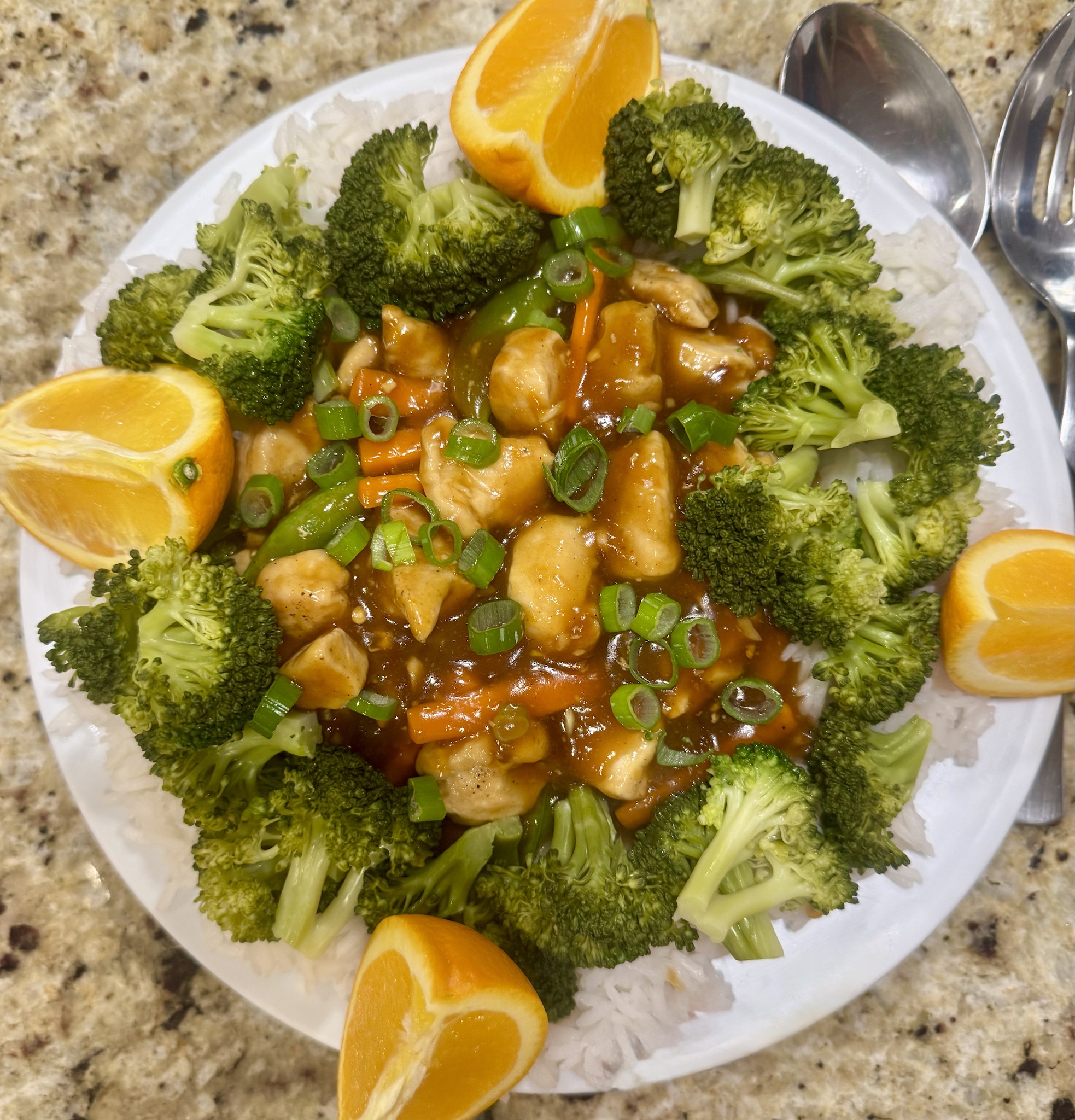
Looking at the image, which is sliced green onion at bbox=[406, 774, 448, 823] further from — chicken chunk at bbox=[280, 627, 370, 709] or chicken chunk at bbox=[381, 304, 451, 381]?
chicken chunk at bbox=[381, 304, 451, 381]

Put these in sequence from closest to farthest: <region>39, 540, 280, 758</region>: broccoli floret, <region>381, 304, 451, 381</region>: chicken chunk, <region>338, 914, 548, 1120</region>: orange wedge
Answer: <region>338, 914, 548, 1120</region>: orange wedge
<region>39, 540, 280, 758</region>: broccoli floret
<region>381, 304, 451, 381</region>: chicken chunk

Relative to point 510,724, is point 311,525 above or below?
above

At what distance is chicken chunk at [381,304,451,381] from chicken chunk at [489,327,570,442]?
0.66 feet

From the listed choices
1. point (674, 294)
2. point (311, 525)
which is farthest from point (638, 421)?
point (311, 525)

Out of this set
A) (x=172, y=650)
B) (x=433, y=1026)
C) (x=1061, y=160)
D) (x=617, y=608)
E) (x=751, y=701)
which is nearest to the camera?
(x=433, y=1026)

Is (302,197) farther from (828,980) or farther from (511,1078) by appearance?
(828,980)

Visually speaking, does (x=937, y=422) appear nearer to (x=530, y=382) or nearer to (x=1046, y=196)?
(x=530, y=382)

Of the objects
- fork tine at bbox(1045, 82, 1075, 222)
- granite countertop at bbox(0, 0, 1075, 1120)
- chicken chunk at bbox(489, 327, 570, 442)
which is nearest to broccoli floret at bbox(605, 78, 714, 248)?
chicken chunk at bbox(489, 327, 570, 442)

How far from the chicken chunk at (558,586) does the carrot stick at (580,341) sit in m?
0.41

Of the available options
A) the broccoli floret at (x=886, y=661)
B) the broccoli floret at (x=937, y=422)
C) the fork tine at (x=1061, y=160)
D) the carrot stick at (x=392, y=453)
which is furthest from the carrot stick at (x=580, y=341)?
the fork tine at (x=1061, y=160)

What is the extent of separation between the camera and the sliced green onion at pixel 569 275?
2.44 m

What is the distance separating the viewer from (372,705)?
2.35 m

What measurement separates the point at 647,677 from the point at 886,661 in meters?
0.73

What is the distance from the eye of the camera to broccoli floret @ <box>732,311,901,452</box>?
233 cm
